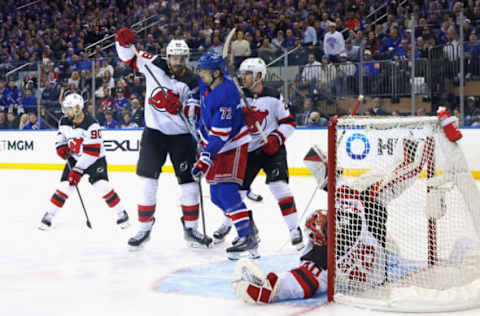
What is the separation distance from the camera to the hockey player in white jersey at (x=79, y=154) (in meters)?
5.02

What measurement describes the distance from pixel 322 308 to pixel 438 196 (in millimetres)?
706

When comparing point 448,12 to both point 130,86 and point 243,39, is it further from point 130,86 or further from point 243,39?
point 130,86

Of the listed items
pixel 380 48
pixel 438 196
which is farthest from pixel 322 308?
pixel 380 48

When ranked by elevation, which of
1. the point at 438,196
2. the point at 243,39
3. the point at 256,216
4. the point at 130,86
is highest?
the point at 243,39

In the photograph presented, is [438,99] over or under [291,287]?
over

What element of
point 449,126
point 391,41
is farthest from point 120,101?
point 449,126

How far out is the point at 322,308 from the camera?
2.77 m

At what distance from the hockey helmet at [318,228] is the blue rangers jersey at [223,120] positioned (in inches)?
31.1

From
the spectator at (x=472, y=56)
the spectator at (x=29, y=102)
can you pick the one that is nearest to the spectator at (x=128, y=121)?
the spectator at (x=29, y=102)

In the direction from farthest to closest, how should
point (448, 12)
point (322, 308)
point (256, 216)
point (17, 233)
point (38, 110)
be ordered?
point (38, 110), point (448, 12), point (256, 216), point (17, 233), point (322, 308)

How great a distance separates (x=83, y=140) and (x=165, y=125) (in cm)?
114

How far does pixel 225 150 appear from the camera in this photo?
373 cm

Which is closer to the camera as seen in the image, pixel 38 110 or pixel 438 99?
pixel 438 99

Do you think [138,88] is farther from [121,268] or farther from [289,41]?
[121,268]
